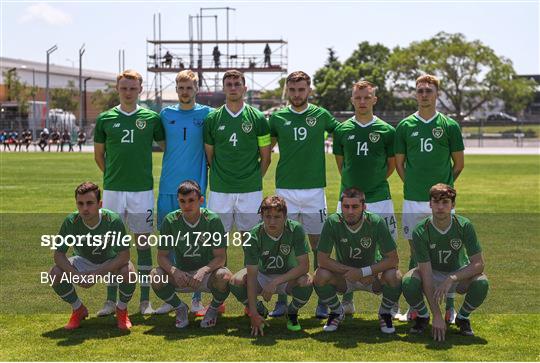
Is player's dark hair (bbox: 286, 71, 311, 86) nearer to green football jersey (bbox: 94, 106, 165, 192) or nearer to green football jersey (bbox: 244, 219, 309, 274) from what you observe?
green football jersey (bbox: 94, 106, 165, 192)

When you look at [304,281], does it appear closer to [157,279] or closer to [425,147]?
[157,279]

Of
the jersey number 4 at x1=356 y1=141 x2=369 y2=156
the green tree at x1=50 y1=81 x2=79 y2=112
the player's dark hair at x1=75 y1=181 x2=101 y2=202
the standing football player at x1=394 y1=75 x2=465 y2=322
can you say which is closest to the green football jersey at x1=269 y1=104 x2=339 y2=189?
the jersey number 4 at x1=356 y1=141 x2=369 y2=156

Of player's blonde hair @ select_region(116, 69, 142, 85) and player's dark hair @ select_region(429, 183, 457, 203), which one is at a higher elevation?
player's blonde hair @ select_region(116, 69, 142, 85)

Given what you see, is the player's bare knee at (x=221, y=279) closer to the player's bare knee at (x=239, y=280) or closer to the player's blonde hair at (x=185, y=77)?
the player's bare knee at (x=239, y=280)

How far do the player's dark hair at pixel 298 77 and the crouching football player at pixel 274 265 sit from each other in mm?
1480

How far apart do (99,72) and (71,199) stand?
116m

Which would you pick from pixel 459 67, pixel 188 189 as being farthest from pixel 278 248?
pixel 459 67

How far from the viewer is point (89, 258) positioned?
269 inches

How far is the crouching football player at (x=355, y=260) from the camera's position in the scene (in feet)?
21.1

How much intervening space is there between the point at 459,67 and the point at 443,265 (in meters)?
72.2

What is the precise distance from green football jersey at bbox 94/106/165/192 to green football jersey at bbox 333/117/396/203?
194 centimetres

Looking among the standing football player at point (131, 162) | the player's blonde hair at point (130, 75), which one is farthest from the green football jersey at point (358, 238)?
the player's blonde hair at point (130, 75)

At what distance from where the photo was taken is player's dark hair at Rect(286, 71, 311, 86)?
7.39m

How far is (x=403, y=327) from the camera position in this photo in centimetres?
664
